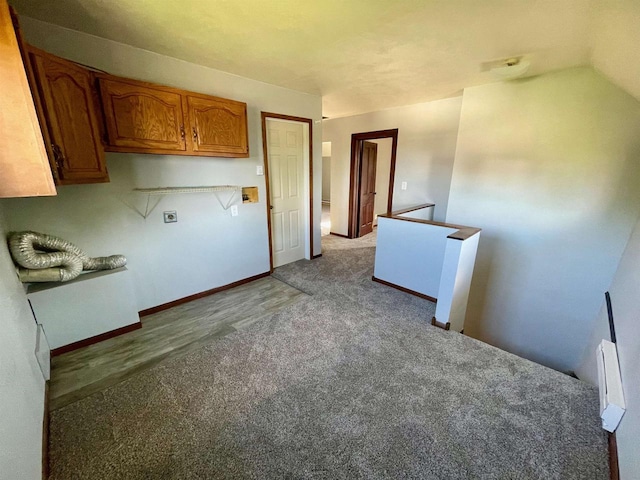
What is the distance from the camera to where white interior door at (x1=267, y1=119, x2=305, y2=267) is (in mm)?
3373

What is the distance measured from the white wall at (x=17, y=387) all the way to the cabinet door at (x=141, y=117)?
0.95m

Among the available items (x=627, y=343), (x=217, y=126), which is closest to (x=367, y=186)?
(x=217, y=126)

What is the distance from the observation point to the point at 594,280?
2.70m

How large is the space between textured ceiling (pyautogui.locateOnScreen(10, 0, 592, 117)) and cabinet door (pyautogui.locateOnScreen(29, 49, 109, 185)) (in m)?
0.38

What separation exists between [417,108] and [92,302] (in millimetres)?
4741

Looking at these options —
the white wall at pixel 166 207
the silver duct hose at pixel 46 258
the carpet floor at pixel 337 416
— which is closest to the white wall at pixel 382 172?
the white wall at pixel 166 207

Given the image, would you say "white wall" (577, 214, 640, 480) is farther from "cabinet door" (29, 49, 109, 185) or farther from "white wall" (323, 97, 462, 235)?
"cabinet door" (29, 49, 109, 185)

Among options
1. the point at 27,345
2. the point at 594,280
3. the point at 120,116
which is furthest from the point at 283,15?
the point at 594,280

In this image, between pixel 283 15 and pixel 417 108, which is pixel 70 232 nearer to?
pixel 283 15

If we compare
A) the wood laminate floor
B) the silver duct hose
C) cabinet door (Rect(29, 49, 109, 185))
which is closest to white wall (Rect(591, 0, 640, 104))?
the wood laminate floor

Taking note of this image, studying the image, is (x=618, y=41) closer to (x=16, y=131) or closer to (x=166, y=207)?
(x=16, y=131)

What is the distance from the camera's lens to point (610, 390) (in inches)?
57.2

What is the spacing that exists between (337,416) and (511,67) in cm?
313

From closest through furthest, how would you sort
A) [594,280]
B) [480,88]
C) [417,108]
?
[594,280] → [480,88] → [417,108]
